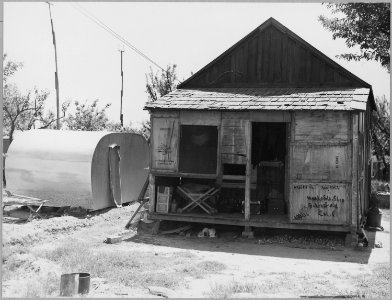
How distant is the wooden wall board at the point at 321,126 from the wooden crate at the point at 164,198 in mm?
4123

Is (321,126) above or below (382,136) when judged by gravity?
below

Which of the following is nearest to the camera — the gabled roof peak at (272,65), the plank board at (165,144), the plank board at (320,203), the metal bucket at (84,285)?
the metal bucket at (84,285)

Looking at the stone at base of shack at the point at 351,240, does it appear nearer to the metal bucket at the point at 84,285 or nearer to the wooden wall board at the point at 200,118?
the wooden wall board at the point at 200,118

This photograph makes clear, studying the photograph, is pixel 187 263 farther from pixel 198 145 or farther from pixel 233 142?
pixel 198 145

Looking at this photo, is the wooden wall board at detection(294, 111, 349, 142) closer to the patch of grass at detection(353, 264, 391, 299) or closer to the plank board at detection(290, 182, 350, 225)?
the plank board at detection(290, 182, 350, 225)

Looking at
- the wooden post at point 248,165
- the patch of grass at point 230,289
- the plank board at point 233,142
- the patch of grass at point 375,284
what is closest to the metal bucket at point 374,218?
the wooden post at point 248,165

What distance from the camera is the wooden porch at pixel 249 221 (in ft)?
44.2

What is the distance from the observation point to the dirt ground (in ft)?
28.7

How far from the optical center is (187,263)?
1102 cm

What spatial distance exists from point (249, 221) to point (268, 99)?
357 centimetres

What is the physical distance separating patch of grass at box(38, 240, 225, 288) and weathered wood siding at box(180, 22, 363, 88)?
272 inches

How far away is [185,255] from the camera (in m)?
11.9

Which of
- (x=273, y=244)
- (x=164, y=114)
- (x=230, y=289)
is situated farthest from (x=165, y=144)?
(x=230, y=289)

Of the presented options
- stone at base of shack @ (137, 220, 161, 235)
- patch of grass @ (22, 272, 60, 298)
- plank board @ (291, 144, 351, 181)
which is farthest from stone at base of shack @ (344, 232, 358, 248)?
patch of grass @ (22, 272, 60, 298)
